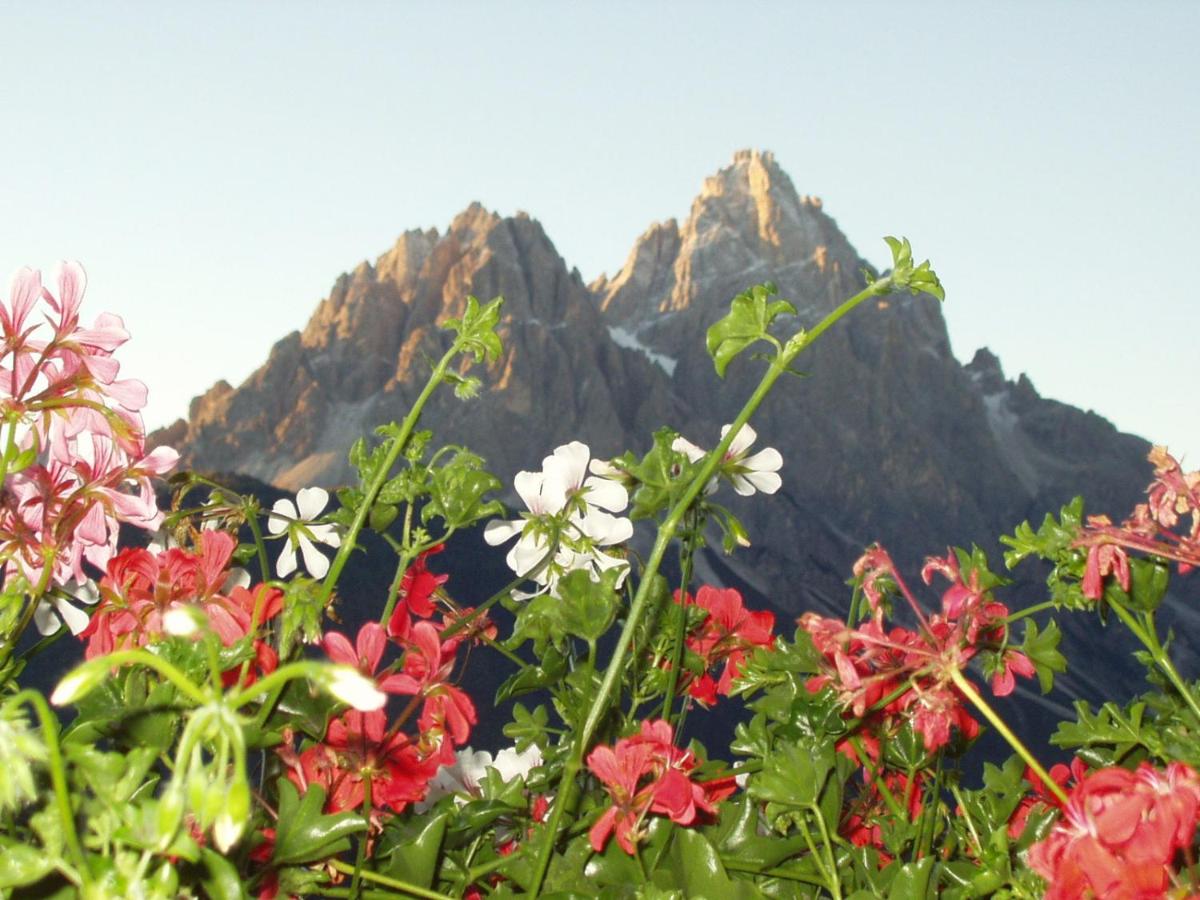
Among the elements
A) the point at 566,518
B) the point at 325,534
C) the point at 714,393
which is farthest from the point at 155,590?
the point at 714,393

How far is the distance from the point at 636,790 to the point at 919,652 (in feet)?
1.07

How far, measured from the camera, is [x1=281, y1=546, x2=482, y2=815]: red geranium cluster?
1015mm

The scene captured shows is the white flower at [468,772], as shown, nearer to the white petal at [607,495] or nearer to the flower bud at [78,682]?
the white petal at [607,495]

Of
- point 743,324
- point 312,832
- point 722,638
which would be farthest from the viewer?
point 722,638

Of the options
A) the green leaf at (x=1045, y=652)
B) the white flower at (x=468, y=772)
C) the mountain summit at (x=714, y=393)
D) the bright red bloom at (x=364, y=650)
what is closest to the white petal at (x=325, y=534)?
the bright red bloom at (x=364, y=650)

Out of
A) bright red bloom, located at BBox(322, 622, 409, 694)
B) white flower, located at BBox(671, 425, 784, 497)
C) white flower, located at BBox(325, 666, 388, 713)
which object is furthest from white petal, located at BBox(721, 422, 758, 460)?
white flower, located at BBox(325, 666, 388, 713)

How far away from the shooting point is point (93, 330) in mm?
985

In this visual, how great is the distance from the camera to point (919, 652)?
0.95 metres

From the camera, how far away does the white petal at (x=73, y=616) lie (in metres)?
1.13

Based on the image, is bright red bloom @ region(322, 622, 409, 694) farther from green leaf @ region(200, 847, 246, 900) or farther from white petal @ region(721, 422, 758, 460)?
white petal @ region(721, 422, 758, 460)

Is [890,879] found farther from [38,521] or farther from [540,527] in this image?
[38,521]

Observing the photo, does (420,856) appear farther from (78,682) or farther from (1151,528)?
(1151,528)

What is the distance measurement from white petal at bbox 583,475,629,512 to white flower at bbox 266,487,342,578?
294 millimetres

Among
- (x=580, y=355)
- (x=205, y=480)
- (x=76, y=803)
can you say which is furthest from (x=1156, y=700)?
(x=580, y=355)
